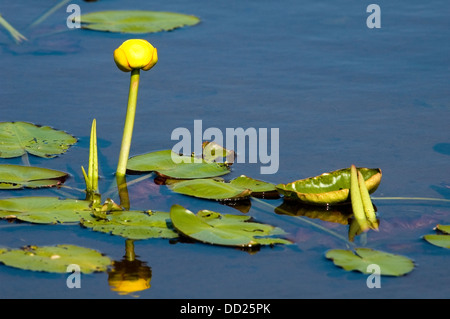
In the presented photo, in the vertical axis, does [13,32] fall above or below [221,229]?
above

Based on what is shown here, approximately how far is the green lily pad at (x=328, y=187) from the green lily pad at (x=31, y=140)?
1283 millimetres

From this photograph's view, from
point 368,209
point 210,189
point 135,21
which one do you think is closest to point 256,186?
point 210,189

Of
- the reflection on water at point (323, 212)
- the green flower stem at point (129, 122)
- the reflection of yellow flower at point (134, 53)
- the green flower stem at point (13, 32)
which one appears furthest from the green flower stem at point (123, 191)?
the green flower stem at point (13, 32)

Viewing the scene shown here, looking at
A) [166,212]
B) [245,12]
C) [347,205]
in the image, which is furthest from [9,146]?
[245,12]

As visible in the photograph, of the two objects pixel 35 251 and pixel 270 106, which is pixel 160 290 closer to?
pixel 35 251

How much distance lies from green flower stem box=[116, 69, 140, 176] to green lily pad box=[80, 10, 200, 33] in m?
2.30

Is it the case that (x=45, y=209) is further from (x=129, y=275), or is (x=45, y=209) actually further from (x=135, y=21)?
(x=135, y=21)

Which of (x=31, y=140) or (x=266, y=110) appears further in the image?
(x=266, y=110)

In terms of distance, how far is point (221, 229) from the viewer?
311 cm

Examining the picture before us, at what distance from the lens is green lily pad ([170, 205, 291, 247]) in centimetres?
303

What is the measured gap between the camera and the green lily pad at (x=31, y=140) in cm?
382

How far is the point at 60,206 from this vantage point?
10.7 ft

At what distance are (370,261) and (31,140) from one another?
6.55 ft

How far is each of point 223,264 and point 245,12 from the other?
360 cm
